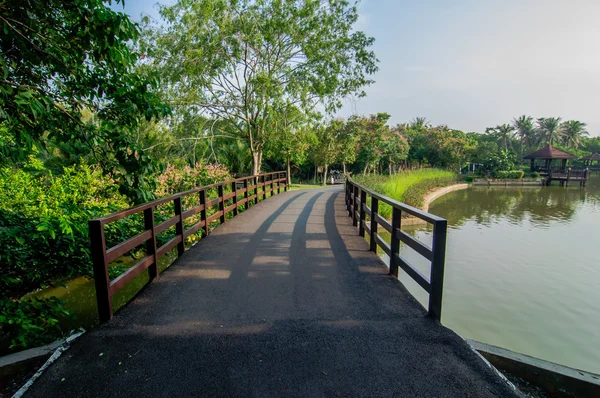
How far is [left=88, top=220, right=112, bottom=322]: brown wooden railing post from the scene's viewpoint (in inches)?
121

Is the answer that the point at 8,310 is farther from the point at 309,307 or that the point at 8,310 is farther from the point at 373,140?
the point at 373,140

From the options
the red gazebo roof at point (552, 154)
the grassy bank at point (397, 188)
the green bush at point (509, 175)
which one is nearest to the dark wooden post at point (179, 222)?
the grassy bank at point (397, 188)

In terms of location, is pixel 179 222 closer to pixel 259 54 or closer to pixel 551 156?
pixel 259 54

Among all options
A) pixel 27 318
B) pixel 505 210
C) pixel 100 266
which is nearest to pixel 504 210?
pixel 505 210

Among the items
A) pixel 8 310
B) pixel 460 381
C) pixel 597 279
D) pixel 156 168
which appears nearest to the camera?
pixel 460 381

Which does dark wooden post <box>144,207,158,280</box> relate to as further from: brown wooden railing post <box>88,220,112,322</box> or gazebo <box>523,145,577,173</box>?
gazebo <box>523,145,577,173</box>

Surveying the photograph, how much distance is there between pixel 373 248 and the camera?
18.4ft

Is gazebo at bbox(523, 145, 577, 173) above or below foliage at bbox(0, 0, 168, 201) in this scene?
below

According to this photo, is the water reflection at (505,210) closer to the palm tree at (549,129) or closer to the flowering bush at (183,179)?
the flowering bush at (183,179)

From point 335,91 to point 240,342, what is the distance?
17.4 metres

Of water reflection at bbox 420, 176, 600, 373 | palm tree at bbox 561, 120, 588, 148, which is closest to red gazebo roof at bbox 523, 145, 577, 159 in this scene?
water reflection at bbox 420, 176, 600, 373

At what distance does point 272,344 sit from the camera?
277 centimetres

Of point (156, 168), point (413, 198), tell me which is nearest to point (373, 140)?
→ point (413, 198)

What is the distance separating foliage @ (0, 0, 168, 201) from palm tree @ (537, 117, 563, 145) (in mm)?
81241
